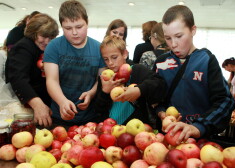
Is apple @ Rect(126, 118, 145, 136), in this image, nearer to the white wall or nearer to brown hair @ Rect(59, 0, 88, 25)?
brown hair @ Rect(59, 0, 88, 25)

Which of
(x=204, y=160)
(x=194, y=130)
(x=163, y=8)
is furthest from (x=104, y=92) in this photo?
(x=163, y=8)

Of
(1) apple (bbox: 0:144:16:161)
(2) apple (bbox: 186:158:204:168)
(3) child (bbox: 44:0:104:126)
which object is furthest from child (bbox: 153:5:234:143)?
(1) apple (bbox: 0:144:16:161)

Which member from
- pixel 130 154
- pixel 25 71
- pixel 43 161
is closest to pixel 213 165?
pixel 130 154

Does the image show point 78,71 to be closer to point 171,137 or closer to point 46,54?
point 46,54

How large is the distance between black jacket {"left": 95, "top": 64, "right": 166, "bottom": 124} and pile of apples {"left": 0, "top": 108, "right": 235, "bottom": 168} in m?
0.34

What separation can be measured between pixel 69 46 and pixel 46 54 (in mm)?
187

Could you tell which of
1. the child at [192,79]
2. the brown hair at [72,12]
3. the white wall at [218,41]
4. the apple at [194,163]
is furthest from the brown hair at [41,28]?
the white wall at [218,41]

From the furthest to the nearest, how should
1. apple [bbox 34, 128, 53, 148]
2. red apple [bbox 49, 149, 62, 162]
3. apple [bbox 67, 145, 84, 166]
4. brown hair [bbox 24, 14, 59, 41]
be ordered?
brown hair [bbox 24, 14, 59, 41], apple [bbox 34, 128, 53, 148], red apple [bbox 49, 149, 62, 162], apple [bbox 67, 145, 84, 166]

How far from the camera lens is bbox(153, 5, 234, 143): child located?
4.18ft

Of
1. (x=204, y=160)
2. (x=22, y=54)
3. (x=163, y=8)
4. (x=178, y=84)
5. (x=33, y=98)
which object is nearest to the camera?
(x=204, y=160)

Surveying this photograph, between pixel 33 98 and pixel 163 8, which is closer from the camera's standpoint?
pixel 33 98

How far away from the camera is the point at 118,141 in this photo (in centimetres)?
105

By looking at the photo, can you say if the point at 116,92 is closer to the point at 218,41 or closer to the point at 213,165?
the point at 213,165

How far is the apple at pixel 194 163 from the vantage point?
32.8 inches
